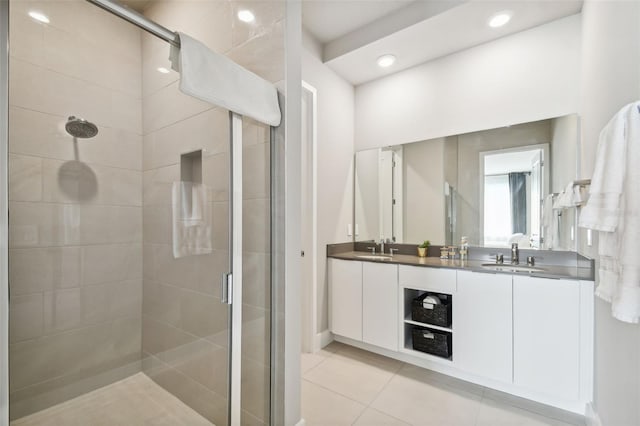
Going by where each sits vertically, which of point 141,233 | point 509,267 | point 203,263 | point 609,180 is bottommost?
point 509,267

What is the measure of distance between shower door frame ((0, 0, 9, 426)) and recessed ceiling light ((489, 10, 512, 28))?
2.75 meters

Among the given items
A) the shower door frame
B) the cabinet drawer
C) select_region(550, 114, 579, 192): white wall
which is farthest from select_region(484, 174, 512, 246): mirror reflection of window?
the shower door frame

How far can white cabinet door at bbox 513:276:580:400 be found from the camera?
68.8 inches

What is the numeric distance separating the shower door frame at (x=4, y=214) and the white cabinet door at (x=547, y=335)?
2445mm

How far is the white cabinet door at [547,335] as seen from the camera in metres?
1.75

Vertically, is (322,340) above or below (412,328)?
below

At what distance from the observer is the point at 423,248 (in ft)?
8.91

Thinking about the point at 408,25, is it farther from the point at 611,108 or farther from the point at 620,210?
the point at 620,210

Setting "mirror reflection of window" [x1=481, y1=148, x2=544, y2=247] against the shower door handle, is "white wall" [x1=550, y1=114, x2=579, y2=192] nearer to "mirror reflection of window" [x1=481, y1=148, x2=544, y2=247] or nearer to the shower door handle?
"mirror reflection of window" [x1=481, y1=148, x2=544, y2=247]

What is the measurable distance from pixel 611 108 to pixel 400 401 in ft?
6.65

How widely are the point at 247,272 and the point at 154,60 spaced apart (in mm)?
1097

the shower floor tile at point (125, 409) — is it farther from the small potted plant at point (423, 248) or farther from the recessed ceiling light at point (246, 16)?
the small potted plant at point (423, 248)

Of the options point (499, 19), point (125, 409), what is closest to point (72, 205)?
point (125, 409)

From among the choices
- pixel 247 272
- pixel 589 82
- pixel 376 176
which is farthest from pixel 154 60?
pixel 589 82
